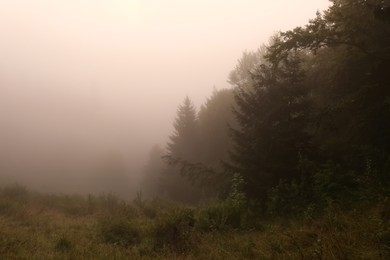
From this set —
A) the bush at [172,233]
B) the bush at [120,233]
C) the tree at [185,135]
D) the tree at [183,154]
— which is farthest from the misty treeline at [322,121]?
the tree at [185,135]

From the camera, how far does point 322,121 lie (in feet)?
37.1

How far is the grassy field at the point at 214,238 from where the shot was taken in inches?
246

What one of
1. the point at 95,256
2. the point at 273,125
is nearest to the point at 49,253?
the point at 95,256

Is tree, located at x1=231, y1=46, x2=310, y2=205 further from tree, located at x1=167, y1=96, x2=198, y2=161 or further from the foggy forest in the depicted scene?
tree, located at x1=167, y1=96, x2=198, y2=161

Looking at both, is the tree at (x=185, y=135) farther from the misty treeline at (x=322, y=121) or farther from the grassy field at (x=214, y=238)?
the grassy field at (x=214, y=238)

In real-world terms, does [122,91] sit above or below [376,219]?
above

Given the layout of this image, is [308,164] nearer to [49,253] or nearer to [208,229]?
[208,229]

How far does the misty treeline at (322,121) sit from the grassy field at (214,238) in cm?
159

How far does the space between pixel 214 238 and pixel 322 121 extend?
5.33 meters

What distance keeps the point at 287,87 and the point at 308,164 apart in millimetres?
4765

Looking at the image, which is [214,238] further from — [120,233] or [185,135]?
[185,135]

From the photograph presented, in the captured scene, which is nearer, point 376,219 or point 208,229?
point 376,219

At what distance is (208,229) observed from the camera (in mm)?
10562

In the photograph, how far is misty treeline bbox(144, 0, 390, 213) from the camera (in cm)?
1071
